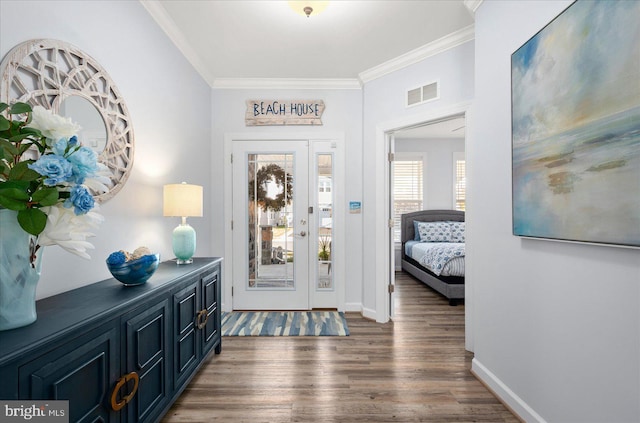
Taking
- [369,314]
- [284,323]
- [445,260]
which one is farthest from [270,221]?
[445,260]

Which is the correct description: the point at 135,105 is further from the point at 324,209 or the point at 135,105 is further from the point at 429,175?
the point at 429,175

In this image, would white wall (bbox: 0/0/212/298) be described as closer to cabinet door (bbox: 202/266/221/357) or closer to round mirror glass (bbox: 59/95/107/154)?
round mirror glass (bbox: 59/95/107/154)

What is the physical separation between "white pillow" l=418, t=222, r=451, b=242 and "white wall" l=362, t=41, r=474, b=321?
2.54 metres

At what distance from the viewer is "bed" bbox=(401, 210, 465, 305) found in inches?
153

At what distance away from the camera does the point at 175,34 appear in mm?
2576

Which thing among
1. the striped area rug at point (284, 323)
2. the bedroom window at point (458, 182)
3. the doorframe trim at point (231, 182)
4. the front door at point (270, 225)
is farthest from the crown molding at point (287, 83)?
the bedroom window at point (458, 182)

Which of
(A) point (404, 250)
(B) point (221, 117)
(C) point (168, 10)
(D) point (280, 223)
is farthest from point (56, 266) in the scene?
(A) point (404, 250)

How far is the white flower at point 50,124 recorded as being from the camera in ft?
3.08

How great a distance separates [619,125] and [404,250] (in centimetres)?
483

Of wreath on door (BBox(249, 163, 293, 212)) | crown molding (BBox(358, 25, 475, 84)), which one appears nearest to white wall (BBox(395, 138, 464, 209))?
crown molding (BBox(358, 25, 475, 84))

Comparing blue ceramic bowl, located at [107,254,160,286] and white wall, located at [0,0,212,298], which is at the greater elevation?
white wall, located at [0,0,212,298]

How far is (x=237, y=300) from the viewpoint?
3588 millimetres

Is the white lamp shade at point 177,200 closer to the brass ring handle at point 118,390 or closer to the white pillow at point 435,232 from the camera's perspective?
the brass ring handle at point 118,390

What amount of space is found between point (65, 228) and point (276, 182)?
2.66 metres
